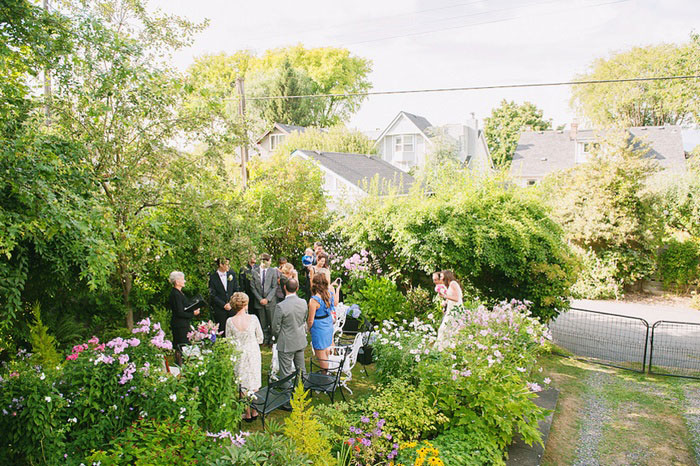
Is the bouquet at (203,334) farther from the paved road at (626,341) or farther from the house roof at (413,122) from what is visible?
the house roof at (413,122)

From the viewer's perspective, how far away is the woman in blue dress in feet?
22.3

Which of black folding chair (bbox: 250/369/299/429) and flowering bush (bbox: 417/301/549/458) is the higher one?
flowering bush (bbox: 417/301/549/458)

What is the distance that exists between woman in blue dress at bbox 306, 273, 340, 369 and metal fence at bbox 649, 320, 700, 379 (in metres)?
6.26

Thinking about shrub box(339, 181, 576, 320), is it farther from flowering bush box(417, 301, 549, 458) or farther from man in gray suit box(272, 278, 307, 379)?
man in gray suit box(272, 278, 307, 379)

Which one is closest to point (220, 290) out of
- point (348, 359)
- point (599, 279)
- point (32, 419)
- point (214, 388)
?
point (348, 359)

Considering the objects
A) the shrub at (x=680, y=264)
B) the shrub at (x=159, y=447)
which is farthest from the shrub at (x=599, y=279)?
the shrub at (x=159, y=447)

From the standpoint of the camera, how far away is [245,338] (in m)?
6.02

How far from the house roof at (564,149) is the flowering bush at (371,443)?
32432 millimetres

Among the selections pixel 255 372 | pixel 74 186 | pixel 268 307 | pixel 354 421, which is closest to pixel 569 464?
pixel 354 421

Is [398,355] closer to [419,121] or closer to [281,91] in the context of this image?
[419,121]

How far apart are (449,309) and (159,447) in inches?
212

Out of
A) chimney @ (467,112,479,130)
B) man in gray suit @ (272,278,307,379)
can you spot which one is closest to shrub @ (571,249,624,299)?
man in gray suit @ (272,278,307,379)

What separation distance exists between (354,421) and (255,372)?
1.97 metres

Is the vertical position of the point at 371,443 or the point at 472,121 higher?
the point at 472,121
